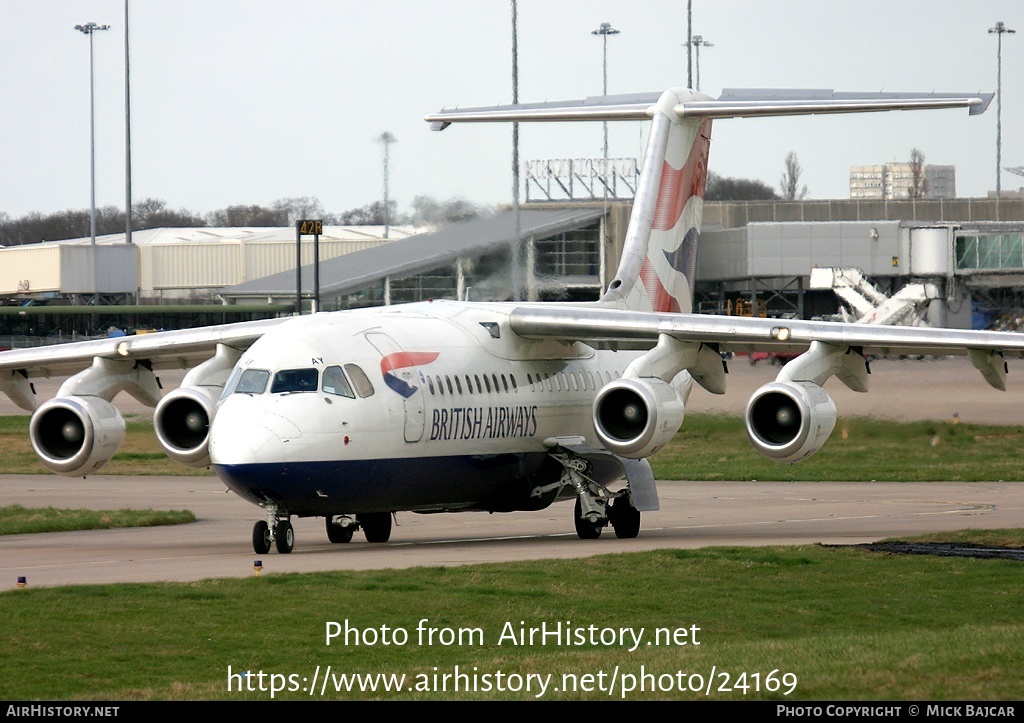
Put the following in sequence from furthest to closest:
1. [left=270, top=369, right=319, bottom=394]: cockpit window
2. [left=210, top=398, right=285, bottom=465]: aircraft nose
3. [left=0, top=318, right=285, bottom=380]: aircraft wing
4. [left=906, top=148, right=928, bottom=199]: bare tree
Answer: [left=906, top=148, right=928, bottom=199]: bare tree → [left=0, top=318, right=285, bottom=380]: aircraft wing → [left=270, top=369, right=319, bottom=394]: cockpit window → [left=210, top=398, right=285, bottom=465]: aircraft nose

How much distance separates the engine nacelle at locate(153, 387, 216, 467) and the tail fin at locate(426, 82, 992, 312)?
564cm

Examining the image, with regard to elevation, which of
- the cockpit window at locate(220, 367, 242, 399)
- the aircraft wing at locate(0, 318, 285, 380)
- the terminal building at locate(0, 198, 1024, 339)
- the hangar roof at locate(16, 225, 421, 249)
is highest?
the hangar roof at locate(16, 225, 421, 249)

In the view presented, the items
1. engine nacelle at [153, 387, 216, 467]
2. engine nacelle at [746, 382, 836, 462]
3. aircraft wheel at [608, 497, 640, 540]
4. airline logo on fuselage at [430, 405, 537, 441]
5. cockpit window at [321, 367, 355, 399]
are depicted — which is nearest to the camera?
cockpit window at [321, 367, 355, 399]

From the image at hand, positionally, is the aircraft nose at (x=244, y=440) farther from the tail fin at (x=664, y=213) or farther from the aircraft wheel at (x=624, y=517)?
the tail fin at (x=664, y=213)

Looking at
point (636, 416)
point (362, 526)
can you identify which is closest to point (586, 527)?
point (636, 416)

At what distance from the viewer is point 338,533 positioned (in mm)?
22547

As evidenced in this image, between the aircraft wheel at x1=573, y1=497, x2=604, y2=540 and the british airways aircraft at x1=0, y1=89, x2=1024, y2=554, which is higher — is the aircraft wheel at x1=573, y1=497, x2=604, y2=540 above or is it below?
below

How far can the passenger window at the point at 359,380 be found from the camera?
781 inches

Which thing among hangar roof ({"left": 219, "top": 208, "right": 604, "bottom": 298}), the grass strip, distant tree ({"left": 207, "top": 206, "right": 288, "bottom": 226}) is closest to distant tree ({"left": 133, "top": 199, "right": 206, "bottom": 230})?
distant tree ({"left": 207, "top": 206, "right": 288, "bottom": 226})

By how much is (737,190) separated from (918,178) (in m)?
24.4

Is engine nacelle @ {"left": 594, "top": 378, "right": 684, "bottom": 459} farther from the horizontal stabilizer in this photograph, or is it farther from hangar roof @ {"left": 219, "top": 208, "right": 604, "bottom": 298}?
hangar roof @ {"left": 219, "top": 208, "right": 604, "bottom": 298}

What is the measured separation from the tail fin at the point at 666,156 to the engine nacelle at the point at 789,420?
4.54 m

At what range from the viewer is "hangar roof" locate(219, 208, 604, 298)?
43.4 meters

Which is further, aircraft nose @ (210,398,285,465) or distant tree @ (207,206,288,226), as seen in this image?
distant tree @ (207,206,288,226)
